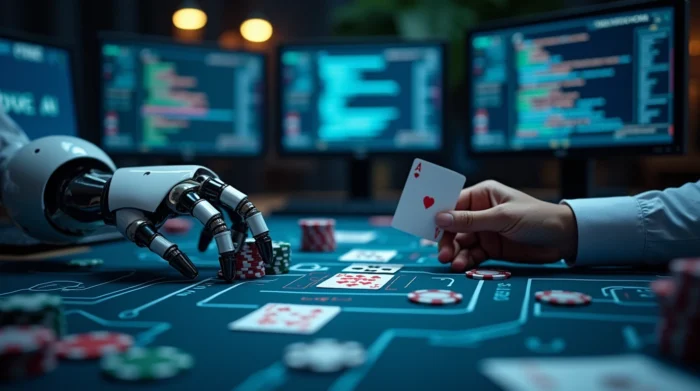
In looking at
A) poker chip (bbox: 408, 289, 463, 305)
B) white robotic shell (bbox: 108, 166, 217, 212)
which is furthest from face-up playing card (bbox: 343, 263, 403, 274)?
white robotic shell (bbox: 108, 166, 217, 212)

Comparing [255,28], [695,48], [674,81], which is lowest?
[674,81]

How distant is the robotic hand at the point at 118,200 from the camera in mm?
1176

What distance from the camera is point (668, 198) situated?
1.28m

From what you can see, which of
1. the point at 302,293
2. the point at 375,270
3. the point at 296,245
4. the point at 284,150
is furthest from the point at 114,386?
the point at 284,150

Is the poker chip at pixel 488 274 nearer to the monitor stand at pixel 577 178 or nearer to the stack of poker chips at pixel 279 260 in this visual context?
the stack of poker chips at pixel 279 260

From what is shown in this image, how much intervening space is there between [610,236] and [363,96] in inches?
61.2

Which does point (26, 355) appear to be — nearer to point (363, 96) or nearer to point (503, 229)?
point (503, 229)

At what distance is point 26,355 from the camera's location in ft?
2.09

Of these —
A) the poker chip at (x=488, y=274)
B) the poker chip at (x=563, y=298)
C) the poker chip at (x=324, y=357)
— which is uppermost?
the poker chip at (x=324, y=357)

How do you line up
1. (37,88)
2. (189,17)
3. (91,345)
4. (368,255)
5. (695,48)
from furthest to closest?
1. (189,17)
2. (695,48)
3. (37,88)
4. (368,255)
5. (91,345)

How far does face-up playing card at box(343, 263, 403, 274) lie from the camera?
129 centimetres

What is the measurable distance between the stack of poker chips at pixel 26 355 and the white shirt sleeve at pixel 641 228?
1.03 m

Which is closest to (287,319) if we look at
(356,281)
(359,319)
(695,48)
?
(359,319)

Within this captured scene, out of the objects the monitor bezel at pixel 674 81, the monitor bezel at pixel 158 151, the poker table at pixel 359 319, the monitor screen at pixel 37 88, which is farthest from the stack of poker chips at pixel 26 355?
the monitor bezel at pixel 158 151
